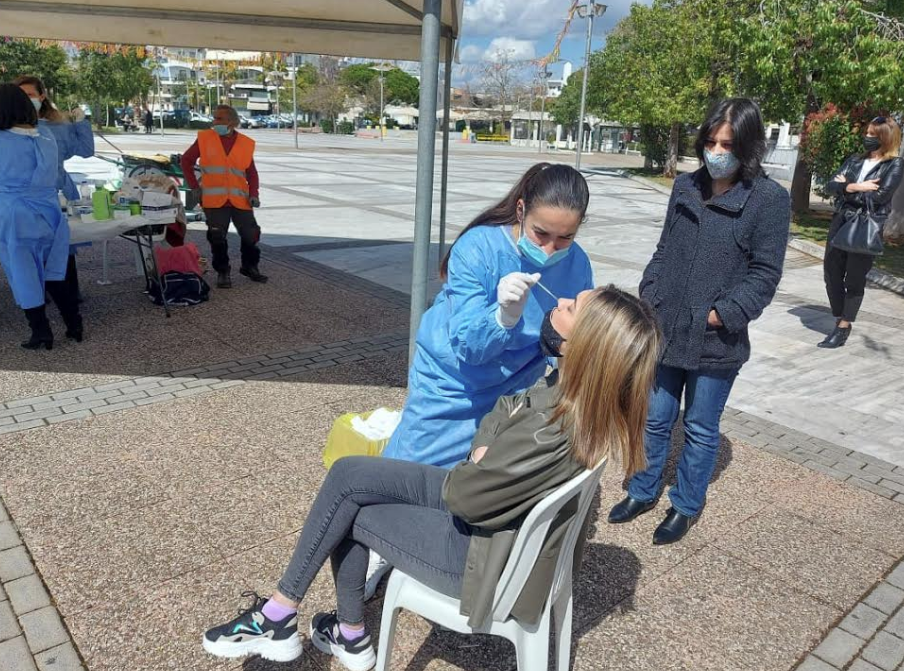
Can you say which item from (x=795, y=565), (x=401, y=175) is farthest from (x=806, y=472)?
(x=401, y=175)

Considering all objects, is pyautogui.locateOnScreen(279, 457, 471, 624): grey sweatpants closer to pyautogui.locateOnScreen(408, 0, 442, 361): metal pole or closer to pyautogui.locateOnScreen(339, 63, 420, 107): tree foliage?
pyautogui.locateOnScreen(408, 0, 442, 361): metal pole

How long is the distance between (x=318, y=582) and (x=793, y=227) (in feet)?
45.4

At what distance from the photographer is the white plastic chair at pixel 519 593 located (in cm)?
183

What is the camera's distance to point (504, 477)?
1840 millimetres

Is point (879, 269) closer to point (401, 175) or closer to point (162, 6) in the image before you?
point (162, 6)

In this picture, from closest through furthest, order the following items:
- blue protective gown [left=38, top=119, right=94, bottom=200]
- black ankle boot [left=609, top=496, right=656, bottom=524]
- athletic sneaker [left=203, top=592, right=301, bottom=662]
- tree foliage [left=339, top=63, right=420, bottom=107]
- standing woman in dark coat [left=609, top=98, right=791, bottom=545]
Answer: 1. athletic sneaker [left=203, top=592, right=301, bottom=662]
2. standing woman in dark coat [left=609, top=98, right=791, bottom=545]
3. black ankle boot [left=609, top=496, right=656, bottom=524]
4. blue protective gown [left=38, top=119, right=94, bottom=200]
5. tree foliage [left=339, top=63, right=420, bottom=107]

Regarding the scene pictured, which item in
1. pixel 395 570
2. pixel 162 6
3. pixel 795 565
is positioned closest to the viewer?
pixel 395 570

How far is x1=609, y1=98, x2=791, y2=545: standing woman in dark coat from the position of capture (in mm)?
2908

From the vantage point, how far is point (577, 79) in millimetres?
49031

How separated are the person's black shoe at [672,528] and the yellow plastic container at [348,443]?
1.36 meters

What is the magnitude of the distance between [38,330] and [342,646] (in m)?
4.16

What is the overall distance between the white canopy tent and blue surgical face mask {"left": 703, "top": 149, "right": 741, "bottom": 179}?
1.93 metres

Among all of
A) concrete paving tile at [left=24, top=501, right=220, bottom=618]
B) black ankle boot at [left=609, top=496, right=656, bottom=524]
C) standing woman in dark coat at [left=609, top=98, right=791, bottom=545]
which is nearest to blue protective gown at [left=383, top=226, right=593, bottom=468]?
standing woman in dark coat at [left=609, top=98, right=791, bottom=545]

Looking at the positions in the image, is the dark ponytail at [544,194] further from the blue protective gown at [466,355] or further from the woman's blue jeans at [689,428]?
→ the woman's blue jeans at [689,428]
